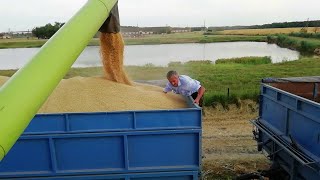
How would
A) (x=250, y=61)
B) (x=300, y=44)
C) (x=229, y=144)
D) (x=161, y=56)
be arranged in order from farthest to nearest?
(x=300, y=44), (x=161, y=56), (x=250, y=61), (x=229, y=144)

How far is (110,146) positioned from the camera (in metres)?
4.18

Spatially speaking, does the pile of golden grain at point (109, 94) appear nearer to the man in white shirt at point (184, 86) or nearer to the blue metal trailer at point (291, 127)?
the man in white shirt at point (184, 86)

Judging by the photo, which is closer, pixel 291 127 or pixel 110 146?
pixel 110 146

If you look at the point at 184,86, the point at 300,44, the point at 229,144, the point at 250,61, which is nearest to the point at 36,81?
the point at 184,86

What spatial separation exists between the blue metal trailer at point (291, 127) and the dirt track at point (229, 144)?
1.08 m

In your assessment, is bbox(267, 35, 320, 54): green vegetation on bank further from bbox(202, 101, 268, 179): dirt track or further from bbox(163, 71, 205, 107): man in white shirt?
bbox(163, 71, 205, 107): man in white shirt

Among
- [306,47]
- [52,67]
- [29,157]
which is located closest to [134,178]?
[29,157]

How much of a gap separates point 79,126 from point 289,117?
108 inches

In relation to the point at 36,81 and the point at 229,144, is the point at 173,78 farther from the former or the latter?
the point at 36,81

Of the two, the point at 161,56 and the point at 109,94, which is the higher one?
the point at 109,94

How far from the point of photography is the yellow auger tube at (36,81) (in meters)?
1.21

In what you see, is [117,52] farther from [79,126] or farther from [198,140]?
[198,140]

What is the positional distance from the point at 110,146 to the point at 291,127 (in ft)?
7.81

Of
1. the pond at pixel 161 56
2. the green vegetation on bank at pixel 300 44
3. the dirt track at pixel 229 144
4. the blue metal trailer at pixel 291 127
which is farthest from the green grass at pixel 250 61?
the blue metal trailer at pixel 291 127
